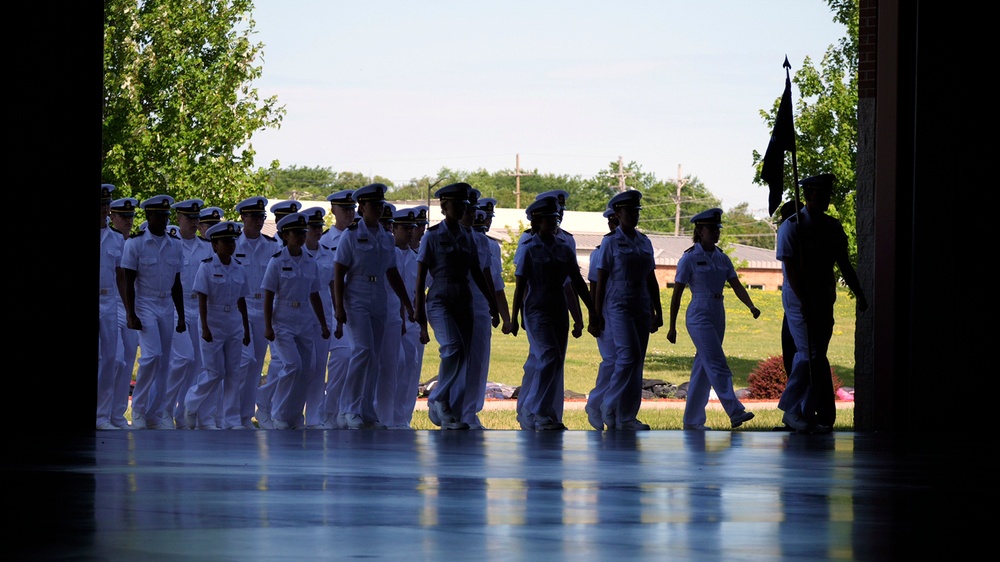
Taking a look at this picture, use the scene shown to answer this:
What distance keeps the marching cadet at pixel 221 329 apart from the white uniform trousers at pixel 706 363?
3.85 metres

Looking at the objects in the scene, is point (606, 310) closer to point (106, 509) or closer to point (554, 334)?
point (554, 334)

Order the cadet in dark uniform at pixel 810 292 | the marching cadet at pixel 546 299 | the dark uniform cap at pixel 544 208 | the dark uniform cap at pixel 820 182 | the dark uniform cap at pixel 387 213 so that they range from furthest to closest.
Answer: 1. the dark uniform cap at pixel 387 213
2. the dark uniform cap at pixel 544 208
3. the marching cadet at pixel 546 299
4. the dark uniform cap at pixel 820 182
5. the cadet in dark uniform at pixel 810 292

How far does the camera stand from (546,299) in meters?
11.9

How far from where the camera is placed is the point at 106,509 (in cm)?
518

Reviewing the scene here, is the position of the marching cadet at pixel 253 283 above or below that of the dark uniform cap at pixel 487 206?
below

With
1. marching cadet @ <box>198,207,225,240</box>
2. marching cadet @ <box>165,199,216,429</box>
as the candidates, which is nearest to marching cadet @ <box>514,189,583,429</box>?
marching cadet @ <box>165,199,216,429</box>

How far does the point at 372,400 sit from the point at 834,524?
7.25m

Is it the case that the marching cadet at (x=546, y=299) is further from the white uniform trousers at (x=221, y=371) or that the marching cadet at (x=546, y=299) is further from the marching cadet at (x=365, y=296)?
the white uniform trousers at (x=221, y=371)

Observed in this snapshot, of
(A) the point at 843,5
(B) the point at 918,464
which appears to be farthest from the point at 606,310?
(A) the point at 843,5

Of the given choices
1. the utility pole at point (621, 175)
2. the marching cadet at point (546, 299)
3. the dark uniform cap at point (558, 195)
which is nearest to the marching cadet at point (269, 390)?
the marching cadet at point (546, 299)

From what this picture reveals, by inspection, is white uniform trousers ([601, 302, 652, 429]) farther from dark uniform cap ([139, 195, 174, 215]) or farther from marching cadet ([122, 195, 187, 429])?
dark uniform cap ([139, 195, 174, 215])

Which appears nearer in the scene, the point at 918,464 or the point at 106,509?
the point at 106,509

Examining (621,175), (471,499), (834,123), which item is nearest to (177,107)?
(834,123)

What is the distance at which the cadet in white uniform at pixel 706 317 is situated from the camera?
1265cm
